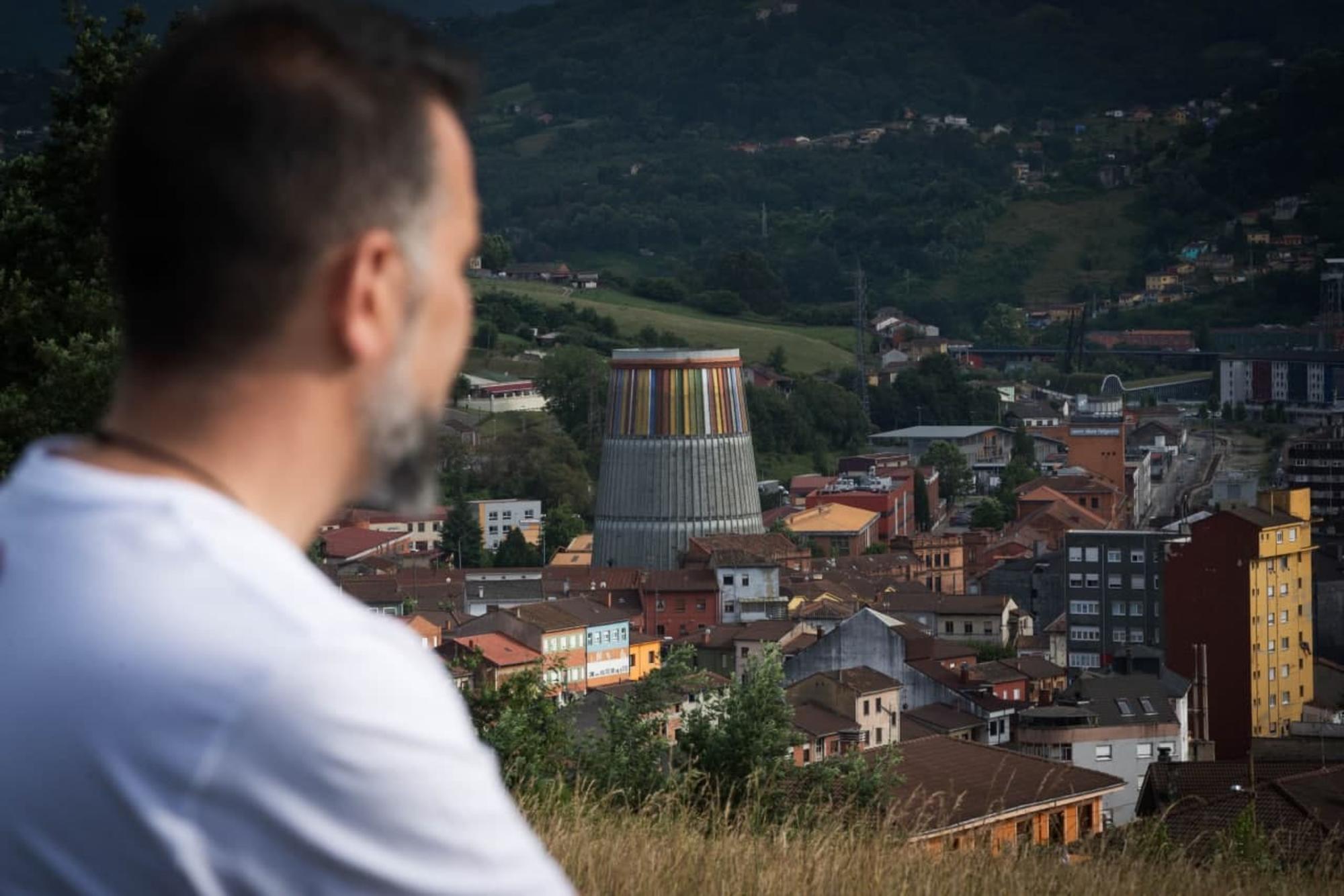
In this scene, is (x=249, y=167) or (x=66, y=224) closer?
(x=249, y=167)

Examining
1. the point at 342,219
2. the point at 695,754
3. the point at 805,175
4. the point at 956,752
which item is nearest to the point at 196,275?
the point at 342,219

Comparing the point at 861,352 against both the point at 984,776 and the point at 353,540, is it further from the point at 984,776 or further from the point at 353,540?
the point at 984,776

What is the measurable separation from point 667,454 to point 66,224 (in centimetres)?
2661

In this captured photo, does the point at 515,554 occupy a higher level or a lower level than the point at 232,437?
lower

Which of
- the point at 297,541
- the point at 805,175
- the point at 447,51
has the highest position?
the point at 805,175

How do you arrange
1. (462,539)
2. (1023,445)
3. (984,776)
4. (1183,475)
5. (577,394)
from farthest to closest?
(1023,445) < (1183,475) < (577,394) < (462,539) < (984,776)

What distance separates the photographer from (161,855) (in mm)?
744

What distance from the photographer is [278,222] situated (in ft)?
2.71

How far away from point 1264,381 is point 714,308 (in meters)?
20.4

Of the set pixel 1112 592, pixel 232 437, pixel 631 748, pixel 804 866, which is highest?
pixel 232 437

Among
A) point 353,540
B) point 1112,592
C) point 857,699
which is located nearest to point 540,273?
point 353,540

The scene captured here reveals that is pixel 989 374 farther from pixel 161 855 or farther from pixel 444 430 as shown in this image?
pixel 161 855

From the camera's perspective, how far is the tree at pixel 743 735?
5.76 metres

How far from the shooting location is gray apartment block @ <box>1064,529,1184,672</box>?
2962 centimetres
